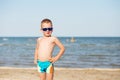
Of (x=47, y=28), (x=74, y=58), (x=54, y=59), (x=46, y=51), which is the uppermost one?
(x=47, y=28)

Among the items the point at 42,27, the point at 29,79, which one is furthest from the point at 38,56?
the point at 29,79

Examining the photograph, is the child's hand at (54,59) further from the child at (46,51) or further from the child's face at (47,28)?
the child's face at (47,28)

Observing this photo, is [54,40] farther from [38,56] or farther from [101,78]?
[101,78]

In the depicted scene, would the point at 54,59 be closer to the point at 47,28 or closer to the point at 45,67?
the point at 45,67

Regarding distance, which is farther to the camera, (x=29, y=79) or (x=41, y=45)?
(x=29, y=79)

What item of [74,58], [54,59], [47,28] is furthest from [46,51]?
[74,58]

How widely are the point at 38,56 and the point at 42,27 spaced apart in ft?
2.13

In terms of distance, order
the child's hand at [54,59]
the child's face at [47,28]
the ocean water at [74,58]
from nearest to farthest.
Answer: the child's hand at [54,59], the child's face at [47,28], the ocean water at [74,58]

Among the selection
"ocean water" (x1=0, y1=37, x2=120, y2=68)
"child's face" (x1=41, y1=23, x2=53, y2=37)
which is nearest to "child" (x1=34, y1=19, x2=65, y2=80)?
"child's face" (x1=41, y1=23, x2=53, y2=37)

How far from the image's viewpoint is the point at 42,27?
611 centimetres

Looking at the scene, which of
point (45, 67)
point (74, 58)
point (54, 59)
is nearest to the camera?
point (54, 59)

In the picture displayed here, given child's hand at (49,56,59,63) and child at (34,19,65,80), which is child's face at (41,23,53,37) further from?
child's hand at (49,56,59,63)

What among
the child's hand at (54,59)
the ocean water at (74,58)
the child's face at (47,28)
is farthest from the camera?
the ocean water at (74,58)

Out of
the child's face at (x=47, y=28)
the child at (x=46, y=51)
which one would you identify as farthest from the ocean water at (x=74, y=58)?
the child's face at (x=47, y=28)
